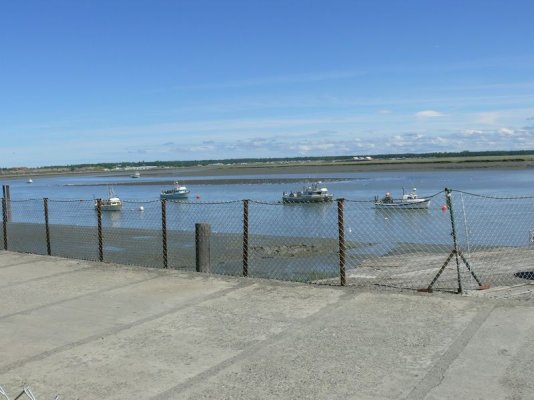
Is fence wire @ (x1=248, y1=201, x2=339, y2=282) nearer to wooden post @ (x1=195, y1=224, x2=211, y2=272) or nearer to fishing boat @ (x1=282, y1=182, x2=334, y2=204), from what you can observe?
wooden post @ (x1=195, y1=224, x2=211, y2=272)

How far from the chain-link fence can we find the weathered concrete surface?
1505 millimetres

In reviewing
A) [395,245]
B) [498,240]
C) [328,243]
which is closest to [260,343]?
[328,243]

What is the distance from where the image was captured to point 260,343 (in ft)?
20.0

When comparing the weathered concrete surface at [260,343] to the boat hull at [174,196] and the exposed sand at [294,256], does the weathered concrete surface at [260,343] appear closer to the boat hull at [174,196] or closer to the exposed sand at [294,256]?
the exposed sand at [294,256]

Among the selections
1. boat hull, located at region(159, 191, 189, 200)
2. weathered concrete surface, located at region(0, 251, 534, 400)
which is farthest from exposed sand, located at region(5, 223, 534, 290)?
boat hull, located at region(159, 191, 189, 200)

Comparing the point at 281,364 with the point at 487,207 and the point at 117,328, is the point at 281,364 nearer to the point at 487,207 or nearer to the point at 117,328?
the point at 117,328

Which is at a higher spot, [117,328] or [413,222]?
[117,328]

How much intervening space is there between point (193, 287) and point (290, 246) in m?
14.6

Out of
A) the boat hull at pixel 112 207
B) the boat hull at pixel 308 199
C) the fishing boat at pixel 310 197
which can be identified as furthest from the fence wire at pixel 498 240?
the boat hull at pixel 112 207

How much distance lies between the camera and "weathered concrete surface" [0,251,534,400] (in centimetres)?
496

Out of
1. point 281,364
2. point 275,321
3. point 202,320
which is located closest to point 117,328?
point 202,320

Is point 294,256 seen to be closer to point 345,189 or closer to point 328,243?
point 328,243

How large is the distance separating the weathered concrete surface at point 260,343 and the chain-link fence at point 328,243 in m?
1.51

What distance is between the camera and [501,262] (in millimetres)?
15852
